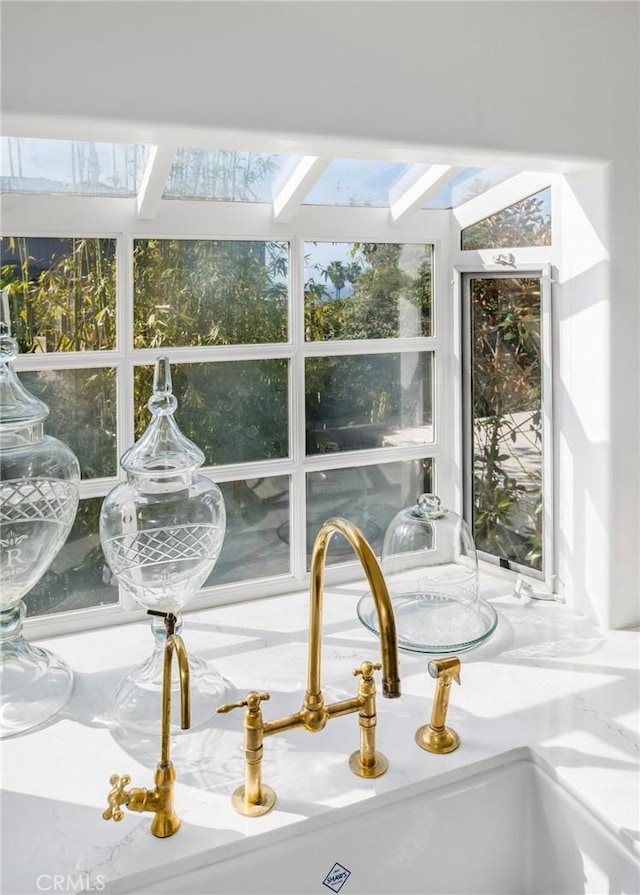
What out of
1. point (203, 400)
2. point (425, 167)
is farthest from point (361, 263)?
point (203, 400)

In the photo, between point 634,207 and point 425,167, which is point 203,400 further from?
point 634,207

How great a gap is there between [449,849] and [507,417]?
4.00ft

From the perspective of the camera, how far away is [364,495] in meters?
2.15

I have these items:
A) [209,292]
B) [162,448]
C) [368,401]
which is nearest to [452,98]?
[209,292]

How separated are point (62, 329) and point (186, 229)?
1.37 feet

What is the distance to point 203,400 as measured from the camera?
191cm

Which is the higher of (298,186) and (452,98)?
(452,98)

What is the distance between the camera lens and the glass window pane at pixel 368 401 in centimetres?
206

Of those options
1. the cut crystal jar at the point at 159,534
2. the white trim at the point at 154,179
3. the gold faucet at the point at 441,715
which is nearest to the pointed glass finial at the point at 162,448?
the cut crystal jar at the point at 159,534

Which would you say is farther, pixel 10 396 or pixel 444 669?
pixel 10 396

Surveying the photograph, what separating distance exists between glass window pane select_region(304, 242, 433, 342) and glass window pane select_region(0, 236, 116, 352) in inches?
22.5

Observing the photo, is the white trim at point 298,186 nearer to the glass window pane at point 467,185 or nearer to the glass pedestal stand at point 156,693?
the glass window pane at point 467,185

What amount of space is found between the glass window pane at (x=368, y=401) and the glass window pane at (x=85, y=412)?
0.57 m

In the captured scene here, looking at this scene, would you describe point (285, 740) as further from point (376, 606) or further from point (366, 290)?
point (366, 290)
